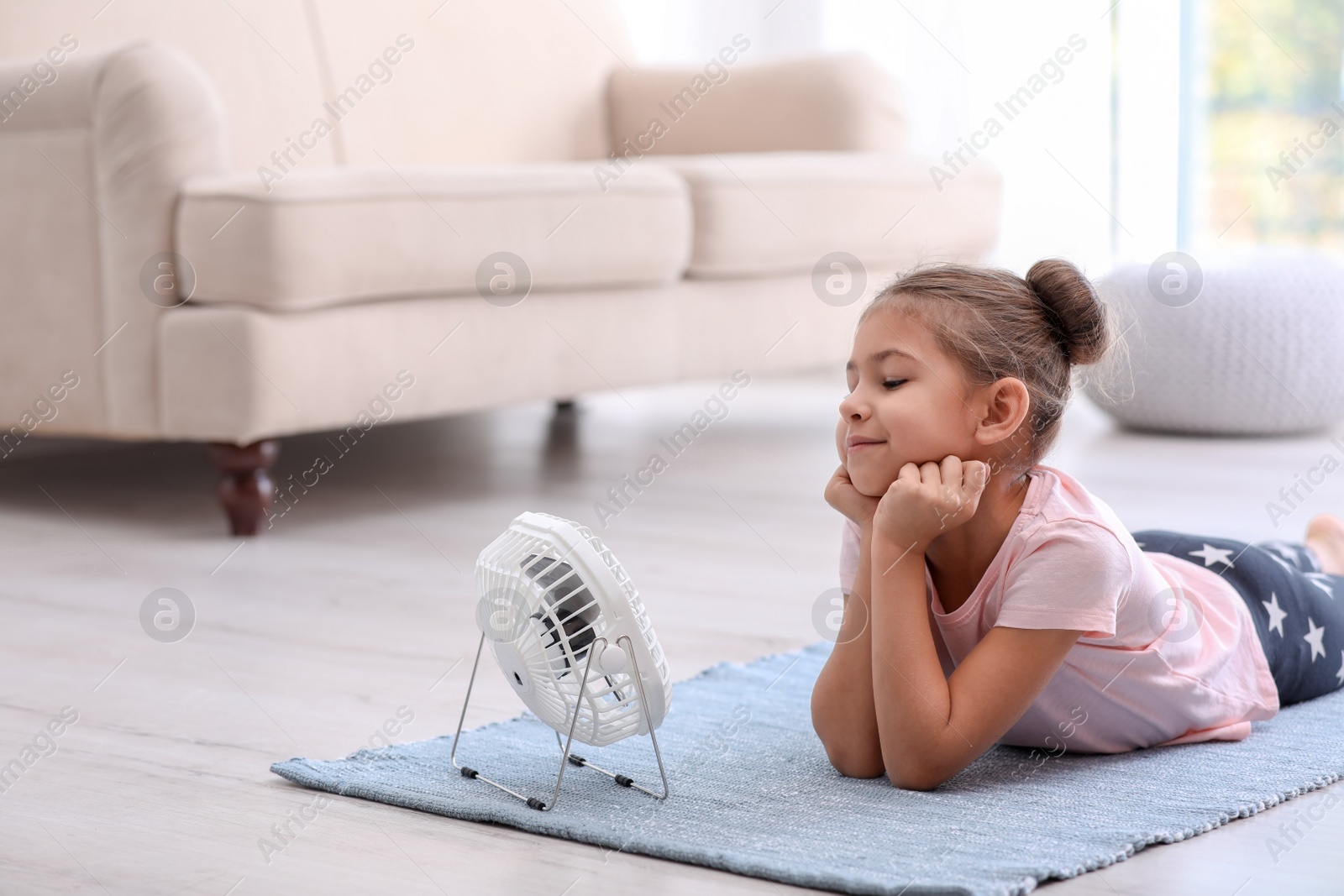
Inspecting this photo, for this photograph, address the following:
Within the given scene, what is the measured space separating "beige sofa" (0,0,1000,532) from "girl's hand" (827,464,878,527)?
1.12m

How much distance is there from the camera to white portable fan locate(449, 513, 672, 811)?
1.02m

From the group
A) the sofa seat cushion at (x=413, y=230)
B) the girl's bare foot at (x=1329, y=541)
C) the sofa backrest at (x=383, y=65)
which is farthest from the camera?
the sofa backrest at (x=383, y=65)

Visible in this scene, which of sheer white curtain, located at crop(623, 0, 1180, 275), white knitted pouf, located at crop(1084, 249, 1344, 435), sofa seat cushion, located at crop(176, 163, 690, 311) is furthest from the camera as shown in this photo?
sheer white curtain, located at crop(623, 0, 1180, 275)

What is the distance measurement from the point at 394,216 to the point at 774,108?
45.6 inches

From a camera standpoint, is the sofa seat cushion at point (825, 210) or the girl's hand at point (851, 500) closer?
the girl's hand at point (851, 500)

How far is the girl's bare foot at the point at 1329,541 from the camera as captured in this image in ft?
5.46

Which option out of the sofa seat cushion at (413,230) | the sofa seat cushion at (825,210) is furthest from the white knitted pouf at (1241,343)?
the sofa seat cushion at (413,230)

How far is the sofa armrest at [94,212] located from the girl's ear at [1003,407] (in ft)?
4.44

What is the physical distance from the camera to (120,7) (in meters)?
2.59

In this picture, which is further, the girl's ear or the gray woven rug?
the girl's ear

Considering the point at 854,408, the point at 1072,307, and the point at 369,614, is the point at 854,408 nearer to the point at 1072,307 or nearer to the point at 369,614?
the point at 1072,307

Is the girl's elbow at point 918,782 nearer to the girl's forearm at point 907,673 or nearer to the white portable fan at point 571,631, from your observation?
the girl's forearm at point 907,673

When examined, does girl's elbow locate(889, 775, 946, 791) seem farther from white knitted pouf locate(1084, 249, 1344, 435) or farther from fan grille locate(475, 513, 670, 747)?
white knitted pouf locate(1084, 249, 1344, 435)

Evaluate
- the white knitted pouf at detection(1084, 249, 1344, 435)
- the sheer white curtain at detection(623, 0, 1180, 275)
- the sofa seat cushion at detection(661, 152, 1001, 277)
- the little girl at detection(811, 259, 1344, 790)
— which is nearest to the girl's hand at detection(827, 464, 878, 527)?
the little girl at detection(811, 259, 1344, 790)
